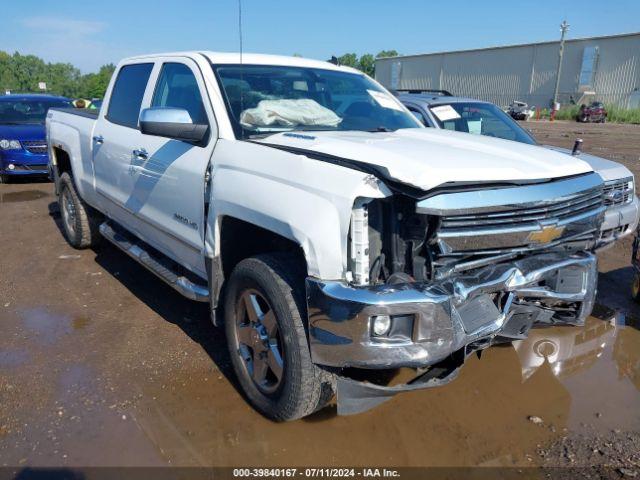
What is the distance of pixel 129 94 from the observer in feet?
15.5

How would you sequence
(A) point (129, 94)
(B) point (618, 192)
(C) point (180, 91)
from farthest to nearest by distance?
(B) point (618, 192), (A) point (129, 94), (C) point (180, 91)

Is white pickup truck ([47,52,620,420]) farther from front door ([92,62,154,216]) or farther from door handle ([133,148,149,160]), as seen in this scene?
front door ([92,62,154,216])

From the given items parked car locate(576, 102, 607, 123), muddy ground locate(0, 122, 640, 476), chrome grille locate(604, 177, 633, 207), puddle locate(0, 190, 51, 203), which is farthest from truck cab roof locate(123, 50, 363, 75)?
parked car locate(576, 102, 607, 123)

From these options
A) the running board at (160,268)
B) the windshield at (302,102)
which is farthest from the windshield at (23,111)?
the windshield at (302,102)

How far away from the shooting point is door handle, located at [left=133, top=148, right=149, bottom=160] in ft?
13.1

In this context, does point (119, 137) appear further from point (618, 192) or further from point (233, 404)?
point (618, 192)

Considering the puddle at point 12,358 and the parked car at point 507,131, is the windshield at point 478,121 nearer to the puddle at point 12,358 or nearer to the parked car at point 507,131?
the parked car at point 507,131

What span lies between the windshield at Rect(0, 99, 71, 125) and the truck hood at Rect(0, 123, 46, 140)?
36 centimetres

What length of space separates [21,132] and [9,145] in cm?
33

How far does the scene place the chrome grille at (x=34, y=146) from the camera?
10344 millimetres

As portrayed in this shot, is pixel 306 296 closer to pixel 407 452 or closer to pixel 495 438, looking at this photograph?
pixel 407 452

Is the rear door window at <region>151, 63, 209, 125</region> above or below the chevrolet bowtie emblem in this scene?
above

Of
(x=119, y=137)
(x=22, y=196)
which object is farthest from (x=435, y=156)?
(x=22, y=196)

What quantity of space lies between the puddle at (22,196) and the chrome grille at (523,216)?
875cm
